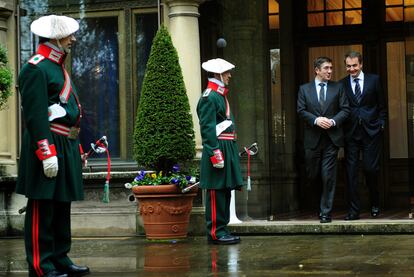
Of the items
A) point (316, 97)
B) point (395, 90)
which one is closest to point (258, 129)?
point (316, 97)

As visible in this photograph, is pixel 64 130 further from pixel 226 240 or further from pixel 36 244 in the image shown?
pixel 226 240

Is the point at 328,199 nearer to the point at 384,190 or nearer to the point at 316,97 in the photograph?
the point at 316,97

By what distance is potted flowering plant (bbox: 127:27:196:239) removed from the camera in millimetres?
10336

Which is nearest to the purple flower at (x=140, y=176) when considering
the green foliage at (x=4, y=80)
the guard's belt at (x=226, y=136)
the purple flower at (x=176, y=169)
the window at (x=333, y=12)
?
the purple flower at (x=176, y=169)

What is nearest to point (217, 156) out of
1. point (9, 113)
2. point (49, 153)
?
point (49, 153)

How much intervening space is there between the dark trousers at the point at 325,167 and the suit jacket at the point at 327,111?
7 centimetres

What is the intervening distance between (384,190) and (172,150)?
4051 mm

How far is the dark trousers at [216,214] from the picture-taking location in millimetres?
9602

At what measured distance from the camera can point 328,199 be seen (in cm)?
1048

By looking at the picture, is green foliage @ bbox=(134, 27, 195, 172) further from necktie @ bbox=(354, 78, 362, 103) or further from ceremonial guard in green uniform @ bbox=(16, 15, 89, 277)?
ceremonial guard in green uniform @ bbox=(16, 15, 89, 277)

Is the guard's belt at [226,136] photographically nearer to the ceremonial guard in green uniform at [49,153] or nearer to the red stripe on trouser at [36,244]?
the ceremonial guard in green uniform at [49,153]

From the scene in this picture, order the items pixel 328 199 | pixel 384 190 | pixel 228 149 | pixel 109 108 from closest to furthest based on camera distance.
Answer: pixel 228 149 → pixel 328 199 → pixel 109 108 → pixel 384 190

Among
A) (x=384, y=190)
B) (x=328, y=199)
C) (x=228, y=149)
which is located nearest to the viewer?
(x=228, y=149)

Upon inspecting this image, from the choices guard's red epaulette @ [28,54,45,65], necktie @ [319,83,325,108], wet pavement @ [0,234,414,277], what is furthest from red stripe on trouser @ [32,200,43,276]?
necktie @ [319,83,325,108]
